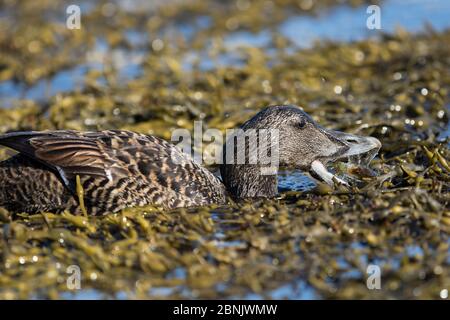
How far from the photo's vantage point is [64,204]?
19.8ft

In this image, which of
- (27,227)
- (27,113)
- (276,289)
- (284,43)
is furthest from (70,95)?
(276,289)

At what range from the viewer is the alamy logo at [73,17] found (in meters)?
12.3

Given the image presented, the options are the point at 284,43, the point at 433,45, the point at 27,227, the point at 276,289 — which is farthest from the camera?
the point at 284,43

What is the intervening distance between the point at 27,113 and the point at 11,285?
13.7 ft

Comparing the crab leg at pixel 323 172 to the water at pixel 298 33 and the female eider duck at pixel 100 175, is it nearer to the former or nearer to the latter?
the female eider duck at pixel 100 175

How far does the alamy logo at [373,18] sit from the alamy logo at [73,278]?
7.19 meters

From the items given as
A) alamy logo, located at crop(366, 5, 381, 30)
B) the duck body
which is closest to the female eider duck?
the duck body

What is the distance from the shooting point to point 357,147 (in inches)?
268

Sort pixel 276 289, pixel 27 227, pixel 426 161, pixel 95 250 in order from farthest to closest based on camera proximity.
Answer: pixel 426 161
pixel 27 227
pixel 95 250
pixel 276 289

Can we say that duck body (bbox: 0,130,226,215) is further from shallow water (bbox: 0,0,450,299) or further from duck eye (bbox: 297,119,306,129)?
duck eye (bbox: 297,119,306,129)

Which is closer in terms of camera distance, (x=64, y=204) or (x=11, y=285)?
(x=11, y=285)

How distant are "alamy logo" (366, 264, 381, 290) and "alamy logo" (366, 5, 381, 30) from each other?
684cm

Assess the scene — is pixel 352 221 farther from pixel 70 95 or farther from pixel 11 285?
pixel 70 95

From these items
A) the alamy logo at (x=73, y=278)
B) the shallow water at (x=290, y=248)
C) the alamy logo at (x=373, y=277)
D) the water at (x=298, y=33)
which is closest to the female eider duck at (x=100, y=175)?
the shallow water at (x=290, y=248)
